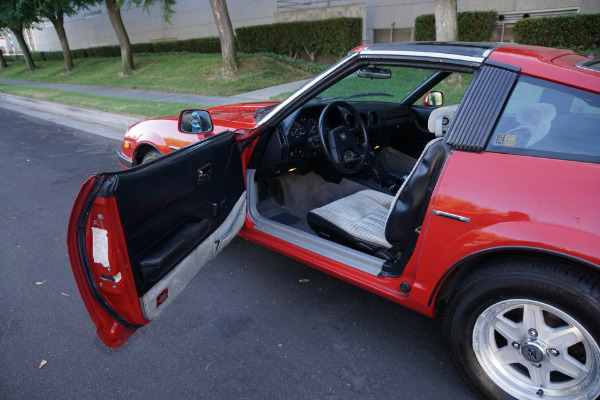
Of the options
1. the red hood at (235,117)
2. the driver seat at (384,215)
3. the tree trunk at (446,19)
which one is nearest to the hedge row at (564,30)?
the tree trunk at (446,19)

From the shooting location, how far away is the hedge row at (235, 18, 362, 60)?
14.5 meters

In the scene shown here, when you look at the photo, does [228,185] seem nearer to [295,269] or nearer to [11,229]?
[295,269]

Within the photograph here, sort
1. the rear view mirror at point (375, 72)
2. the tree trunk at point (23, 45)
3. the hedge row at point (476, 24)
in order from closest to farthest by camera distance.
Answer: the rear view mirror at point (375, 72)
the hedge row at point (476, 24)
the tree trunk at point (23, 45)

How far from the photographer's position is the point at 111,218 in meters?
1.81

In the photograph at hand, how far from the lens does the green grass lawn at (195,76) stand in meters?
12.5

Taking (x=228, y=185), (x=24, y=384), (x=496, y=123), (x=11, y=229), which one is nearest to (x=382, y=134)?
(x=228, y=185)

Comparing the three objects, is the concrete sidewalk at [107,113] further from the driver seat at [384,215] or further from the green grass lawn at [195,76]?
the driver seat at [384,215]

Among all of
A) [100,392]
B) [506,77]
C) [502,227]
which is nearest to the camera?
[502,227]

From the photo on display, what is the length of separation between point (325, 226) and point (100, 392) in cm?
166

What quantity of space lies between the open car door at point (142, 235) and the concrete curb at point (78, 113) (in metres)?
7.01

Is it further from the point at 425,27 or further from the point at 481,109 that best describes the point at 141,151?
the point at 425,27

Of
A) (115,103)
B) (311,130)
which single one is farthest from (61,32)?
(311,130)

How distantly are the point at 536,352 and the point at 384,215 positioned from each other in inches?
52.9

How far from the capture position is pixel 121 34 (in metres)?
17.0
